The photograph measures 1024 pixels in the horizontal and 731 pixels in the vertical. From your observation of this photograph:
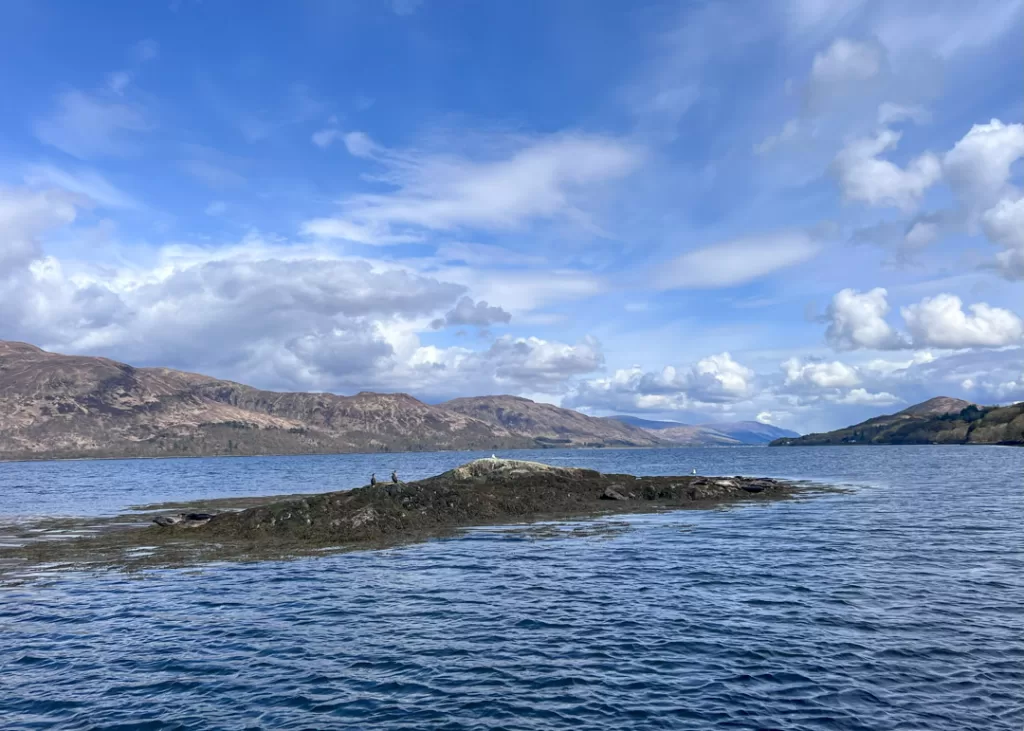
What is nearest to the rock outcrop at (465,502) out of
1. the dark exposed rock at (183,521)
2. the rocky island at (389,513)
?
the rocky island at (389,513)

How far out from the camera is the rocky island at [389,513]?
41344mm

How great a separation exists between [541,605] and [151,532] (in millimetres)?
36381

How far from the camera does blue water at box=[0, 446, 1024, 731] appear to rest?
16094mm

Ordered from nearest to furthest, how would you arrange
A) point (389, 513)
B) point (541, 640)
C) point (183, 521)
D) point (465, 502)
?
point (541, 640), point (389, 513), point (183, 521), point (465, 502)

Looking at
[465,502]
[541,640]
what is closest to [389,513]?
[465,502]

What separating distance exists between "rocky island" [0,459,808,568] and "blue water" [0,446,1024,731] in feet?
21.9

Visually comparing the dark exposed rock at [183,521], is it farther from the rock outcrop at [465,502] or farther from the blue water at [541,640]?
the blue water at [541,640]

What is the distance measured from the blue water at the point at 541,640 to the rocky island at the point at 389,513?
6683 millimetres

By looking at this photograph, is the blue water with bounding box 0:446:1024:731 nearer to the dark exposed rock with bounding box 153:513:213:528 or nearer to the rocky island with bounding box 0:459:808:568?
the rocky island with bounding box 0:459:808:568

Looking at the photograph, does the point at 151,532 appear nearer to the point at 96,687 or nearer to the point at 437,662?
the point at 96,687

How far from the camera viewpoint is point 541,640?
2159cm

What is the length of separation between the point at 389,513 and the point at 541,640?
3025cm

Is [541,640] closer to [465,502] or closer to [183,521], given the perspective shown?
[465,502]

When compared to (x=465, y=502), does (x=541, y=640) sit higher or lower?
lower
